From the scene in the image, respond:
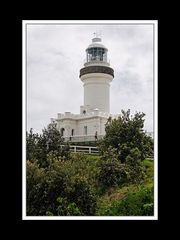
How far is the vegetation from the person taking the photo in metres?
6.66

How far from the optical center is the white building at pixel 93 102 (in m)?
11.0

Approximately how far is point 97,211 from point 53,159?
125 cm

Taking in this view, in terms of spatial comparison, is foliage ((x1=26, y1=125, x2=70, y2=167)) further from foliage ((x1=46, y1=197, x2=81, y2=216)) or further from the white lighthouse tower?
the white lighthouse tower

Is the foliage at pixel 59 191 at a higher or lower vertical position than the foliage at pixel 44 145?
lower

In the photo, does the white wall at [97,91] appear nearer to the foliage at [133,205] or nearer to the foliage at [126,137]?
the foliage at [126,137]

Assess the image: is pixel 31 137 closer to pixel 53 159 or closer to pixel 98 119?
Result: pixel 53 159

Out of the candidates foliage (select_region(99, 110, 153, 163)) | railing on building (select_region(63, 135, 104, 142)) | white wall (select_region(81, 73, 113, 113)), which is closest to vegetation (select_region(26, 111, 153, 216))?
foliage (select_region(99, 110, 153, 163))

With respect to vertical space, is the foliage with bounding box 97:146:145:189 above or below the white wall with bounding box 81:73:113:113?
below

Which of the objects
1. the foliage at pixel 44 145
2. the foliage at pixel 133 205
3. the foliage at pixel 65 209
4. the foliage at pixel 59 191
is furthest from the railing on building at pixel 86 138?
the foliage at pixel 65 209

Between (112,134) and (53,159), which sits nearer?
(53,159)

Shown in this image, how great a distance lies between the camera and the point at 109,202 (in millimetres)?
7168

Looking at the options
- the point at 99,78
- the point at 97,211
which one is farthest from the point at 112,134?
the point at 99,78

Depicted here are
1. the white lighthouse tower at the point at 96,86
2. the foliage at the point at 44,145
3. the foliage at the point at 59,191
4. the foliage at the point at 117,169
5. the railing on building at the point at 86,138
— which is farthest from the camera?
the white lighthouse tower at the point at 96,86

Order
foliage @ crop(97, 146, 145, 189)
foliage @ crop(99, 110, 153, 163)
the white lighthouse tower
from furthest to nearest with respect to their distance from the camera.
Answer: the white lighthouse tower
foliage @ crop(99, 110, 153, 163)
foliage @ crop(97, 146, 145, 189)
